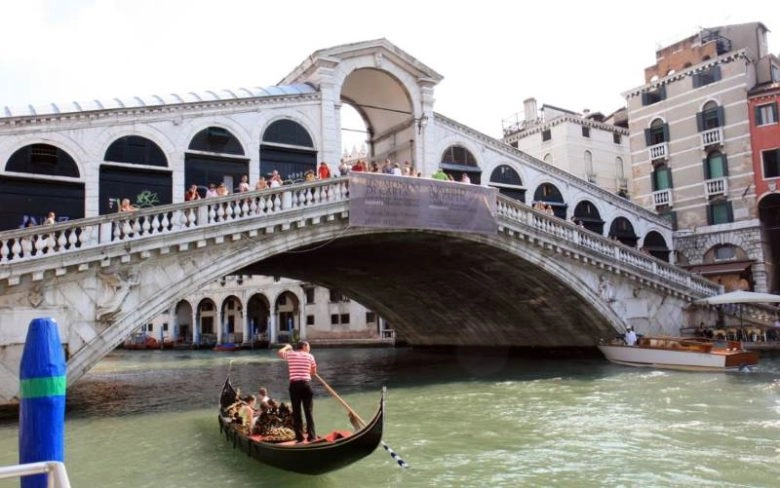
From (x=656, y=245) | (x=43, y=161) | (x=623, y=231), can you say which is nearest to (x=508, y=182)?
(x=623, y=231)

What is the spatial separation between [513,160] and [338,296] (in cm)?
1879

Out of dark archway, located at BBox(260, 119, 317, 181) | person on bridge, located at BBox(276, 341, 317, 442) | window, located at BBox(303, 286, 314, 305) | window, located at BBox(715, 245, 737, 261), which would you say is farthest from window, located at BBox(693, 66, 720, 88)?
window, located at BBox(303, 286, 314, 305)

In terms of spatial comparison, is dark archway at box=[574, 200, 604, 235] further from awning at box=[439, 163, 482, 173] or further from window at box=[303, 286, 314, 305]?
window at box=[303, 286, 314, 305]

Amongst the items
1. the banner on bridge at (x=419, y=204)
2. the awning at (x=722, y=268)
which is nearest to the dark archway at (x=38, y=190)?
the banner on bridge at (x=419, y=204)

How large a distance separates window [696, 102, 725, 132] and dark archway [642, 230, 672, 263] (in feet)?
14.1

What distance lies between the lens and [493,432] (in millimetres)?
9570

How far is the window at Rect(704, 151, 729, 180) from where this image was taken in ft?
77.3

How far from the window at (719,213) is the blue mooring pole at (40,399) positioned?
24281mm

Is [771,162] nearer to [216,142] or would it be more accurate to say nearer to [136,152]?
[216,142]

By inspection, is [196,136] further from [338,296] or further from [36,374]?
[338,296]

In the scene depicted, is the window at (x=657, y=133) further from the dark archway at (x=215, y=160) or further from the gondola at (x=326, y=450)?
the gondola at (x=326, y=450)

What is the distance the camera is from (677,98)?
25141 millimetres

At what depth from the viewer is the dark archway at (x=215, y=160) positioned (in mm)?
15250

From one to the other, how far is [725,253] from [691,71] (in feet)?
23.2
